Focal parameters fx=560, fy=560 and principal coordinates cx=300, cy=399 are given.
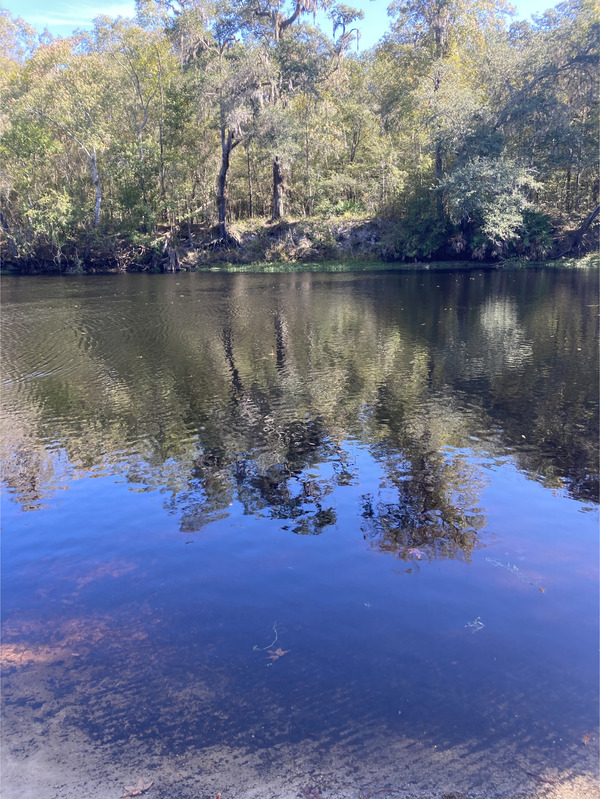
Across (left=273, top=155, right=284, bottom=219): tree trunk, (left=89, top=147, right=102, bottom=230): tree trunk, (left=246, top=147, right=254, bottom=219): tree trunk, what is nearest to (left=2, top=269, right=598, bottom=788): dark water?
(left=273, top=155, right=284, bottom=219): tree trunk

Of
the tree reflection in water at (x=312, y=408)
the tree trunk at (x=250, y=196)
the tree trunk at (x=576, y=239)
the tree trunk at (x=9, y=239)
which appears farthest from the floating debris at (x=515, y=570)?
the tree trunk at (x=9, y=239)

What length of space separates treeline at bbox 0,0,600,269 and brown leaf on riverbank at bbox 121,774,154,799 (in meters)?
40.6

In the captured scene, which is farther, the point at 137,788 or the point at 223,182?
the point at 223,182

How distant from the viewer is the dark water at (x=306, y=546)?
4574 millimetres

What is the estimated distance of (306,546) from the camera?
6.88 meters

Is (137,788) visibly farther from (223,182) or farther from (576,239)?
(223,182)

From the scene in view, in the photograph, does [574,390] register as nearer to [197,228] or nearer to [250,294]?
[250,294]

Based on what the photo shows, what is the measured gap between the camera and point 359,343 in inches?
706

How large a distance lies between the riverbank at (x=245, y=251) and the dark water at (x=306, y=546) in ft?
107

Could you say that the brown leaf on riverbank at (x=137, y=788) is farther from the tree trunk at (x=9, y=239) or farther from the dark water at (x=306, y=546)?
the tree trunk at (x=9, y=239)

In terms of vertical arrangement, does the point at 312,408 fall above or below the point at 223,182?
below

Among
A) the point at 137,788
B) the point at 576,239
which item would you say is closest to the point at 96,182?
the point at 576,239

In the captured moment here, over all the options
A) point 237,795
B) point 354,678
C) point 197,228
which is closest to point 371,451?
point 354,678

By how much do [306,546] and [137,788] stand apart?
11.1ft
